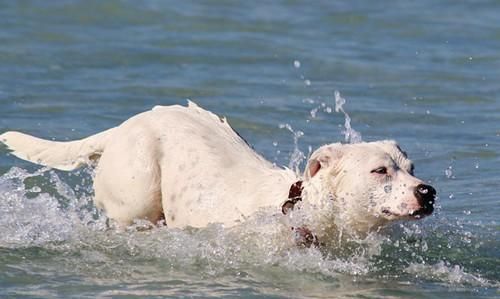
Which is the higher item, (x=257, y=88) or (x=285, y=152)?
(x=257, y=88)

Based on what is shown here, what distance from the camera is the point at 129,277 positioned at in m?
7.68

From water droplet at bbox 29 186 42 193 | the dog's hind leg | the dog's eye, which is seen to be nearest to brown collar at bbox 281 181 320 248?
the dog's eye

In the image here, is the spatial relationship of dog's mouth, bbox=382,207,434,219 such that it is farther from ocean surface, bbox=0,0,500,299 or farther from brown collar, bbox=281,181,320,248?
brown collar, bbox=281,181,320,248

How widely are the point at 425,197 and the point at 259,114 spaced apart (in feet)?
19.4

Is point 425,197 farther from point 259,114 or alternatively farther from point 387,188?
point 259,114

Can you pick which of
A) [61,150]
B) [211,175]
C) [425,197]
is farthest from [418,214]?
[61,150]

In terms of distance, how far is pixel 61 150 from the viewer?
8773 mm

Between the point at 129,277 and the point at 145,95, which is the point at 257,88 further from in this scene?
the point at 129,277

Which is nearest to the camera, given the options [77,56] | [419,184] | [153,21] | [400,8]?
[419,184]

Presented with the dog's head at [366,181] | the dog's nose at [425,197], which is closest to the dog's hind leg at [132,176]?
the dog's head at [366,181]

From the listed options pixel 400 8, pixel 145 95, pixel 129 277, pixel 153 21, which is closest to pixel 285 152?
pixel 145 95

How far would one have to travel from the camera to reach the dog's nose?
7023 millimetres

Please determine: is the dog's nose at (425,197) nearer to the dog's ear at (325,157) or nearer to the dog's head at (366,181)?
the dog's head at (366,181)

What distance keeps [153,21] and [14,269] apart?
34.2 feet
